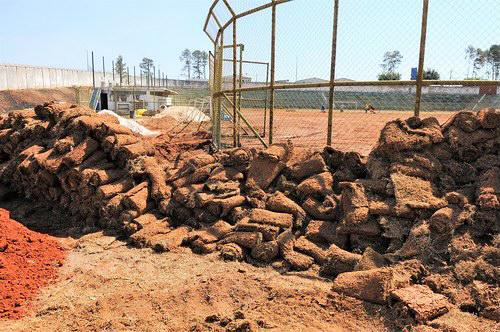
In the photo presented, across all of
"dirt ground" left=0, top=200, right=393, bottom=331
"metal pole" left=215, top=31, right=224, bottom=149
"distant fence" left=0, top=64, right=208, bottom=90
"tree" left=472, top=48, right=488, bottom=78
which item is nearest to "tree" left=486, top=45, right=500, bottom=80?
"tree" left=472, top=48, right=488, bottom=78

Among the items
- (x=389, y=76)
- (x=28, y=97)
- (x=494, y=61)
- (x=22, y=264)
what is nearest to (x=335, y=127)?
(x=389, y=76)

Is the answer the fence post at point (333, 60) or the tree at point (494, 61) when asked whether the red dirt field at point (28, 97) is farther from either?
the tree at point (494, 61)

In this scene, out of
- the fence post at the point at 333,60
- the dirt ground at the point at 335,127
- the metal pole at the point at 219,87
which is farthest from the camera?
the metal pole at the point at 219,87

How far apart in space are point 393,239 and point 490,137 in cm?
183

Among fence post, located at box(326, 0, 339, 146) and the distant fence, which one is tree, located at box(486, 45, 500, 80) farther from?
the distant fence

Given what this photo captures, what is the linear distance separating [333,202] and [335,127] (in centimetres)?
716

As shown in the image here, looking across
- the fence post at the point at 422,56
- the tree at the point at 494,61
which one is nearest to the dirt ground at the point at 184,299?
the fence post at the point at 422,56

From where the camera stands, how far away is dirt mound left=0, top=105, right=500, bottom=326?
4.13 m

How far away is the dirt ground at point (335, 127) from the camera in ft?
28.0

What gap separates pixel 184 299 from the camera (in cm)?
437

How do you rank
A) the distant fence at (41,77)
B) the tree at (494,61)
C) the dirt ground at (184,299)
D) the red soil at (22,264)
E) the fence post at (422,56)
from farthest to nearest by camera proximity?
the distant fence at (41,77)
the fence post at (422,56)
the tree at (494,61)
the red soil at (22,264)
the dirt ground at (184,299)

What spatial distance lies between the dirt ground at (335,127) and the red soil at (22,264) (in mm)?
4664

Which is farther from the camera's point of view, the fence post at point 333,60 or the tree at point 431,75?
the fence post at point 333,60

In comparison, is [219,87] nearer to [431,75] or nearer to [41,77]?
[431,75]
